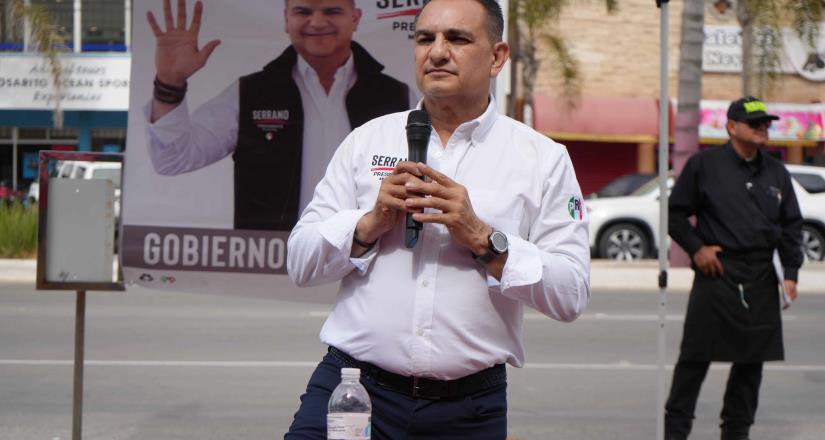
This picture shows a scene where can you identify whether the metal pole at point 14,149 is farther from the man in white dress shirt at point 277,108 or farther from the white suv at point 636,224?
the man in white dress shirt at point 277,108

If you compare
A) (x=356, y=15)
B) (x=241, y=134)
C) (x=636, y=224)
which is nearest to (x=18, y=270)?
→ (x=636, y=224)

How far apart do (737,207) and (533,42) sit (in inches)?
778

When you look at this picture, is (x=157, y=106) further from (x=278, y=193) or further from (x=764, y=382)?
(x=764, y=382)

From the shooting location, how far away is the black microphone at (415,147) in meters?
2.88

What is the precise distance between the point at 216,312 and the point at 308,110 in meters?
7.81

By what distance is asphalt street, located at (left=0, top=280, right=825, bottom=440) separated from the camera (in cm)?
777

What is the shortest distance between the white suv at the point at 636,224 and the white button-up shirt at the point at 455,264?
55.5ft

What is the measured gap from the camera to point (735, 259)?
636 cm

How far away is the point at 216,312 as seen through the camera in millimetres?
13164

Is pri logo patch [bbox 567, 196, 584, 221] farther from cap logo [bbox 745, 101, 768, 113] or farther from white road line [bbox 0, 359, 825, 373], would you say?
white road line [bbox 0, 359, 825, 373]

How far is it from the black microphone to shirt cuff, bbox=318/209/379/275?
13 centimetres

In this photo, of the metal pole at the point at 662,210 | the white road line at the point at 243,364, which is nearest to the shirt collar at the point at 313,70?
the metal pole at the point at 662,210

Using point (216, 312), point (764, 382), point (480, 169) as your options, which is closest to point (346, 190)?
point (480, 169)

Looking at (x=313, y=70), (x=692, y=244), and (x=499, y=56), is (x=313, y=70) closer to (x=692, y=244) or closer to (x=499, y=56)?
(x=692, y=244)
